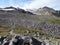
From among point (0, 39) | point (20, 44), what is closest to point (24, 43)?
point (20, 44)

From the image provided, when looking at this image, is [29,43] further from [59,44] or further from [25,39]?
[59,44]

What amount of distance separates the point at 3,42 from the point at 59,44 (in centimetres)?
1053


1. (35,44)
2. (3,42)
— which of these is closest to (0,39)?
(3,42)

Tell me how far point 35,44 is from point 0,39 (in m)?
7.48

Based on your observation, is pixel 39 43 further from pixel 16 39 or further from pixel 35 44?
pixel 16 39

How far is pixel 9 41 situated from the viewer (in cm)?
3869

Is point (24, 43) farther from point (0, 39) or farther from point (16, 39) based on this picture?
point (0, 39)

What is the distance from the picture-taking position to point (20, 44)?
37438 mm

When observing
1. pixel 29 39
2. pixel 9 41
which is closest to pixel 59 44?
pixel 29 39

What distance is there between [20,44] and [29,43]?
1740 millimetres

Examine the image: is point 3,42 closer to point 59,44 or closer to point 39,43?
point 39,43

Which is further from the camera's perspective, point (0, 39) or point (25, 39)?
point (0, 39)

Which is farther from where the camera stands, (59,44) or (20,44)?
(59,44)

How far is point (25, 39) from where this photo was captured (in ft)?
124
